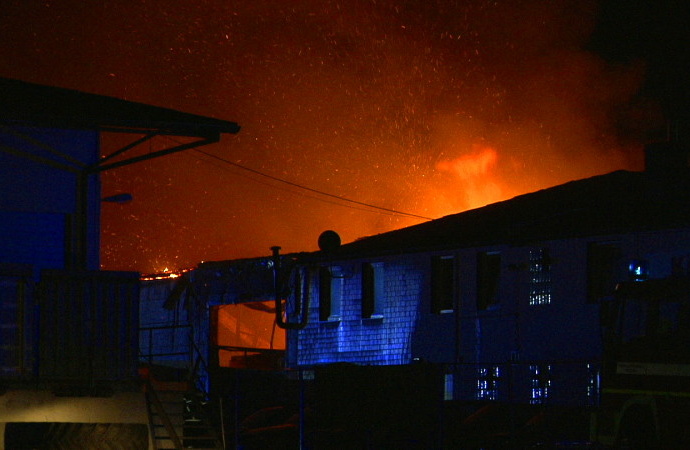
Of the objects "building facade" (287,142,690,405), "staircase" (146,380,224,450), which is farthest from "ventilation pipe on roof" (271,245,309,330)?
"staircase" (146,380,224,450)

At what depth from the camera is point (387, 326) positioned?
33.4 meters

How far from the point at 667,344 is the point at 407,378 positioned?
4.53 meters

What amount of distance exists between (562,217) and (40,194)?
14.5 m

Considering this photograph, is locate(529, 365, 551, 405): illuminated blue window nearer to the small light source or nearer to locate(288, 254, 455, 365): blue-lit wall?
locate(288, 254, 455, 365): blue-lit wall

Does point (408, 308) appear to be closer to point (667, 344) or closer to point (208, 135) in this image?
point (208, 135)

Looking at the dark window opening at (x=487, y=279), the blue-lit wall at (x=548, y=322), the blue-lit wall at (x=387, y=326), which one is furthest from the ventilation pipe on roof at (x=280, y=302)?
the dark window opening at (x=487, y=279)

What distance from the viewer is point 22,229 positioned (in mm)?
20344

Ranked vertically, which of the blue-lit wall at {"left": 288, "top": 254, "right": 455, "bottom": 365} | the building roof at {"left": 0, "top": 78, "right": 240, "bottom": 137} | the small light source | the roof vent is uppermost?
the building roof at {"left": 0, "top": 78, "right": 240, "bottom": 137}

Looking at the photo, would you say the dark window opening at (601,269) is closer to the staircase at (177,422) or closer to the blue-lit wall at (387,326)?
the blue-lit wall at (387,326)

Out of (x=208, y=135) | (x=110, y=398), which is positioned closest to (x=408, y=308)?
(x=208, y=135)

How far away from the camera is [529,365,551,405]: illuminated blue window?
91.4 feet

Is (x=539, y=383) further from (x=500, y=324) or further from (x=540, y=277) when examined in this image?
(x=540, y=277)

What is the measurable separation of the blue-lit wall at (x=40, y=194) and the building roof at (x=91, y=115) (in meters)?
0.68

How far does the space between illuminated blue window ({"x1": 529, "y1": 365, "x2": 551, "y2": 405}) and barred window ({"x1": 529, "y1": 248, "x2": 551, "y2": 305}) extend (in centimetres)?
173
